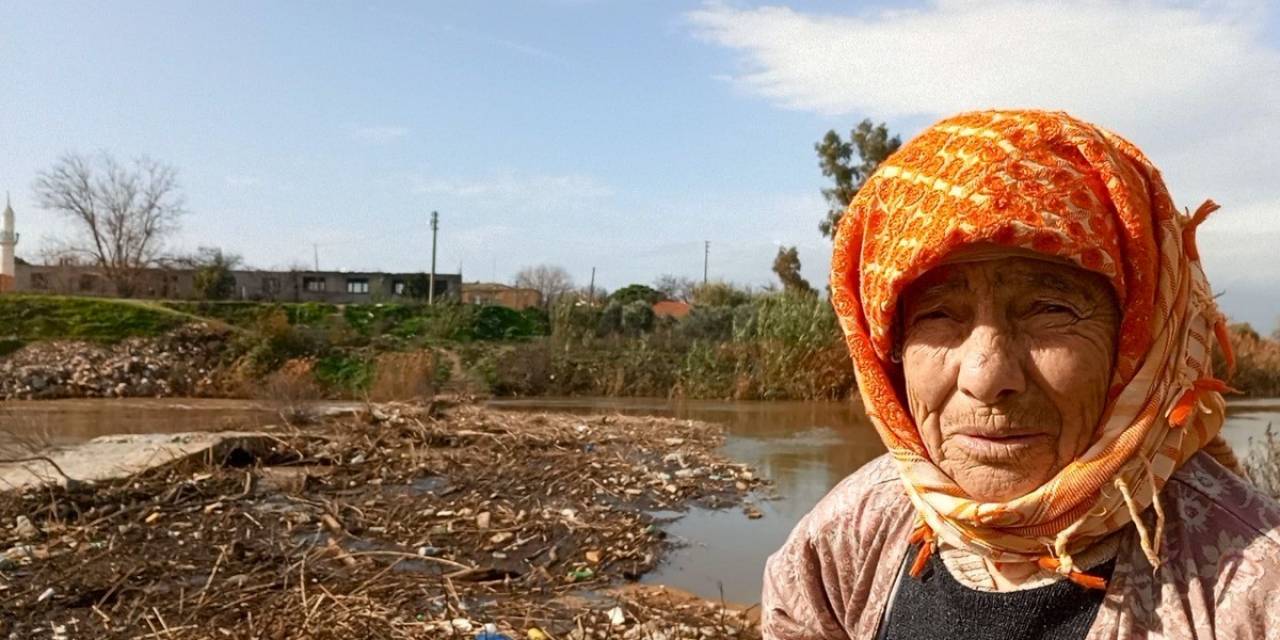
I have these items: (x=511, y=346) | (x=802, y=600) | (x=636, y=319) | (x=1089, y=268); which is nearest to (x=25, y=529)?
(x=802, y=600)

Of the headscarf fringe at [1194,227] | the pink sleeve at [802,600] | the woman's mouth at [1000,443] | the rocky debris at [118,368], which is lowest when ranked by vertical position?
the rocky debris at [118,368]

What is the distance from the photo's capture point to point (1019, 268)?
1421mm

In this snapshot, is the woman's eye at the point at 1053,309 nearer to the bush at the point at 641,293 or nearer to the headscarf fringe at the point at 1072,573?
the headscarf fringe at the point at 1072,573

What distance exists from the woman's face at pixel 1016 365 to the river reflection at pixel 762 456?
254 cm

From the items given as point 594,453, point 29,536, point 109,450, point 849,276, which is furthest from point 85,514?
point 849,276

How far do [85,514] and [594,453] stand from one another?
459cm

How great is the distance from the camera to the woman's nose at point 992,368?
55.7 inches

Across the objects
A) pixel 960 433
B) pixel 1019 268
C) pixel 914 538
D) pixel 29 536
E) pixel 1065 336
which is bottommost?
pixel 29 536

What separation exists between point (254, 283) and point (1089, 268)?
41.8m

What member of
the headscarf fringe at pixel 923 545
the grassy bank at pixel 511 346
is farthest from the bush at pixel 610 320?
the headscarf fringe at pixel 923 545

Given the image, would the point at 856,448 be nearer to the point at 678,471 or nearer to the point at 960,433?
the point at 678,471

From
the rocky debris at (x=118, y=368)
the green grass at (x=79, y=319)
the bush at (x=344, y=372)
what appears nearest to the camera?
the rocky debris at (x=118, y=368)

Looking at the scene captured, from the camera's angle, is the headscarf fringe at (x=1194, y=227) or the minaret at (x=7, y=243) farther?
the minaret at (x=7, y=243)

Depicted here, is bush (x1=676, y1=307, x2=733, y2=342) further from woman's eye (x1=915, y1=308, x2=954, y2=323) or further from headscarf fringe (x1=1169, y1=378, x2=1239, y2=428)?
headscarf fringe (x1=1169, y1=378, x2=1239, y2=428)
